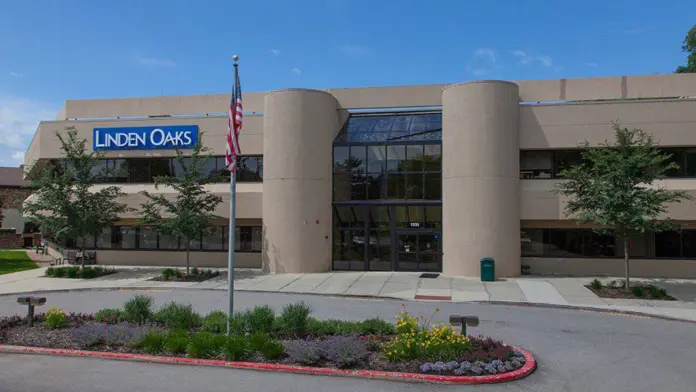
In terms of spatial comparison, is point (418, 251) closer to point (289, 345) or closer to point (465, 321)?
point (465, 321)

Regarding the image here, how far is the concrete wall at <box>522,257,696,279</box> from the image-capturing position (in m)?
21.8

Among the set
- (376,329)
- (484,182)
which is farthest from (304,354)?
(484,182)

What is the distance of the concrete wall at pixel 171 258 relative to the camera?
25.9 m

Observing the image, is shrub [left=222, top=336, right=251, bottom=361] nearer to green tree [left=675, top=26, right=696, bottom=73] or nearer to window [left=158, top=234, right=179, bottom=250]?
window [left=158, top=234, right=179, bottom=250]

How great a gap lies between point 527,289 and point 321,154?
11.3 metres

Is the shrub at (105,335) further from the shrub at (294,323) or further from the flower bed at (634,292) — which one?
the flower bed at (634,292)

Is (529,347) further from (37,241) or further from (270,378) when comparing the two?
(37,241)

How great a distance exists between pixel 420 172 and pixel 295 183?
6.08 meters

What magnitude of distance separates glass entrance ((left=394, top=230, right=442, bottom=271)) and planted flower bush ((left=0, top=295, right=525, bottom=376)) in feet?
41.7

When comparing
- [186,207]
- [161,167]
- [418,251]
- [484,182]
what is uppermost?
[161,167]

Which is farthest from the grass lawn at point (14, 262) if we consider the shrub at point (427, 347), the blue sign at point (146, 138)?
the shrub at point (427, 347)

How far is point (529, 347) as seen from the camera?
34.7 ft

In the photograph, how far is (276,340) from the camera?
10117 millimetres

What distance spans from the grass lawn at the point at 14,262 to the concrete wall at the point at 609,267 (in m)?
25.6
